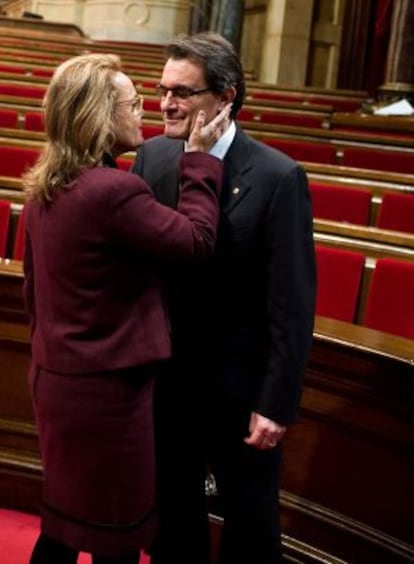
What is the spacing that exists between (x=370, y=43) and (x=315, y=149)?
506 centimetres

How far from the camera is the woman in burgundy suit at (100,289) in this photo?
1090 mm

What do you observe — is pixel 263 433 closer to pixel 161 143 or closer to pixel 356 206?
pixel 161 143

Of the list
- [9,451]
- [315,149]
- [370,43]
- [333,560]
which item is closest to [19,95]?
[315,149]

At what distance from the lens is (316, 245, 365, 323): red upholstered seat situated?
81.5 inches

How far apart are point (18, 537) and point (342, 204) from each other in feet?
5.01

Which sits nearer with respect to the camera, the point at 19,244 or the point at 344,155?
the point at 19,244

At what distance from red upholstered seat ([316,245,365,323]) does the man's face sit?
970mm

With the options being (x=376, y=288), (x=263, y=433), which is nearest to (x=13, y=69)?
(x=376, y=288)

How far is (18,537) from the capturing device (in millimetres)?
1760

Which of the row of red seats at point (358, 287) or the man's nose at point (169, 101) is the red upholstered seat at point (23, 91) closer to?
the row of red seats at point (358, 287)

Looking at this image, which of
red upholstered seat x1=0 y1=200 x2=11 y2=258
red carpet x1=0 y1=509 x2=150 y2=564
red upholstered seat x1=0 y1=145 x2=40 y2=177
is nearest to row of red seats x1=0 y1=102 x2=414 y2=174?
red upholstered seat x1=0 y1=145 x2=40 y2=177

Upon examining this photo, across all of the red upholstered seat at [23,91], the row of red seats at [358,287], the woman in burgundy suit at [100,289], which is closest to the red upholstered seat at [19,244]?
the row of red seats at [358,287]

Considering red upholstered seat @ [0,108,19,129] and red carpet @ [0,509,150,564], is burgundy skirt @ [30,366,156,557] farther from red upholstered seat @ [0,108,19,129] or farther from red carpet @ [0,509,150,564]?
red upholstered seat @ [0,108,19,129]

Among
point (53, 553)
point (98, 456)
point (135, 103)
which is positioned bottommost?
point (53, 553)
